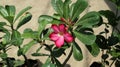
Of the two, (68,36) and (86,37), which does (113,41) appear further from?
(68,36)

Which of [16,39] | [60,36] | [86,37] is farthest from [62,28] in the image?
[16,39]

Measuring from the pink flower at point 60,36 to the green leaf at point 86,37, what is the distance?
9 centimetres

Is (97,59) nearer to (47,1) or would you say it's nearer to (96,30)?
(96,30)

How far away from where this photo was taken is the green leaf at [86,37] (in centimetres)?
160

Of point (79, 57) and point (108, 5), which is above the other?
point (79, 57)

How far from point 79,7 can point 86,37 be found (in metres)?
0.19

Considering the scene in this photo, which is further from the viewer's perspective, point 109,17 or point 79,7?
point 109,17

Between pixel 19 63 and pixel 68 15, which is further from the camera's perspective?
pixel 19 63

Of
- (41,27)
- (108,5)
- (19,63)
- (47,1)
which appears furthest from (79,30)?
(47,1)

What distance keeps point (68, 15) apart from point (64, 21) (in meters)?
0.07

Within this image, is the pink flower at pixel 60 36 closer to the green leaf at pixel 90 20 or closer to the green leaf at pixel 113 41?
the green leaf at pixel 90 20

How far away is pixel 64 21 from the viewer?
1.68 meters

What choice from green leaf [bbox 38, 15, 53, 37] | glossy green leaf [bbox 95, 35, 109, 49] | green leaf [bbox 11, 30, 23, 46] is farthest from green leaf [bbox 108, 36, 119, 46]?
green leaf [bbox 11, 30, 23, 46]

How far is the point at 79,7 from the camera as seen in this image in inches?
67.1
